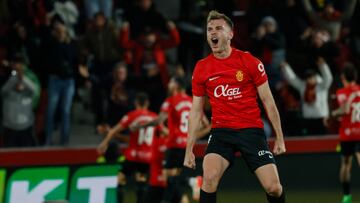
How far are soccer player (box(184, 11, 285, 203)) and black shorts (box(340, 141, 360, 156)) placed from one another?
5.45 m

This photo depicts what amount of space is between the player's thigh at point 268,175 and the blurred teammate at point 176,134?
4.23 metres

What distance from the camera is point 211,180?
9.55 meters

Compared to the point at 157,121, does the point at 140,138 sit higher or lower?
→ lower

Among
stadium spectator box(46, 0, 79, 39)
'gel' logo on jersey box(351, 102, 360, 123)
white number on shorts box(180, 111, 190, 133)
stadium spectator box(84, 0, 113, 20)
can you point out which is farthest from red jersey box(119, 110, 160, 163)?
stadium spectator box(84, 0, 113, 20)

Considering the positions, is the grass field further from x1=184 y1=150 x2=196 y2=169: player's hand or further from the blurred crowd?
x1=184 y1=150 x2=196 y2=169: player's hand

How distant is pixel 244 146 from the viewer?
32.2ft

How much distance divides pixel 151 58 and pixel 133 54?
0.38m

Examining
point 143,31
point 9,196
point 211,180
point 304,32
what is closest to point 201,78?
point 211,180

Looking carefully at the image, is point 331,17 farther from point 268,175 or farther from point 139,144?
point 268,175

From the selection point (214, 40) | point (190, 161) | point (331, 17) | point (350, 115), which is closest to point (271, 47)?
point (331, 17)

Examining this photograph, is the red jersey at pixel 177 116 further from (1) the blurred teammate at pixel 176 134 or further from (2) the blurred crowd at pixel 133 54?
(2) the blurred crowd at pixel 133 54

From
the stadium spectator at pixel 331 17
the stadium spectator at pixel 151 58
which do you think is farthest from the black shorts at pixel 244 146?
the stadium spectator at pixel 331 17

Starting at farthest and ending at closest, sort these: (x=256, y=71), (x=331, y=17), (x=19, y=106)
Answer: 1. (x=331, y=17)
2. (x=19, y=106)
3. (x=256, y=71)

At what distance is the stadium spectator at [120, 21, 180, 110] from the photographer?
16.8 meters
